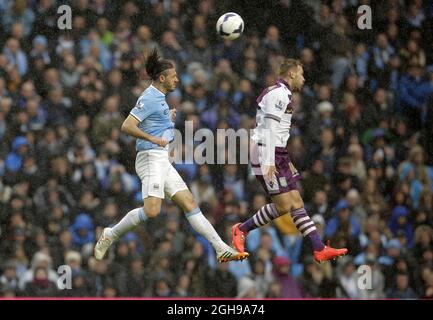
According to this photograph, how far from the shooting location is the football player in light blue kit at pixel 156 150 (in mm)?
15938

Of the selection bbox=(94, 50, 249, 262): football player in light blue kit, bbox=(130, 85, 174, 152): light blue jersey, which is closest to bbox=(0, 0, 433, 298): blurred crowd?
bbox=(94, 50, 249, 262): football player in light blue kit

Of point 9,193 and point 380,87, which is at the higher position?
point 380,87

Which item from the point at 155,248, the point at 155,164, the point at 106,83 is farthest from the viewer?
the point at 106,83

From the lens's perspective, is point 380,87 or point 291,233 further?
point 380,87

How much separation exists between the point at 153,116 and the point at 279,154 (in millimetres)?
1518

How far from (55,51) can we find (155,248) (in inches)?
158

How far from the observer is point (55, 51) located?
2311 centimetres

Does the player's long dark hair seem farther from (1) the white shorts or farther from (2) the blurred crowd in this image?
(2) the blurred crowd

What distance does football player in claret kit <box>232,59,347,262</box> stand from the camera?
15.9m

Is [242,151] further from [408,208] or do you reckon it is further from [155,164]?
[155,164]

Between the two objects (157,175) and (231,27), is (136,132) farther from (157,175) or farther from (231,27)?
(231,27)

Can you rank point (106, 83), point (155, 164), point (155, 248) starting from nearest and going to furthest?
point (155, 164) < point (155, 248) < point (106, 83)

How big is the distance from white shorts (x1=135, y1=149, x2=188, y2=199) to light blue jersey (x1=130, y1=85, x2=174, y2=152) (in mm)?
103

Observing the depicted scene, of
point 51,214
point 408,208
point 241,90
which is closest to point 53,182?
point 51,214
